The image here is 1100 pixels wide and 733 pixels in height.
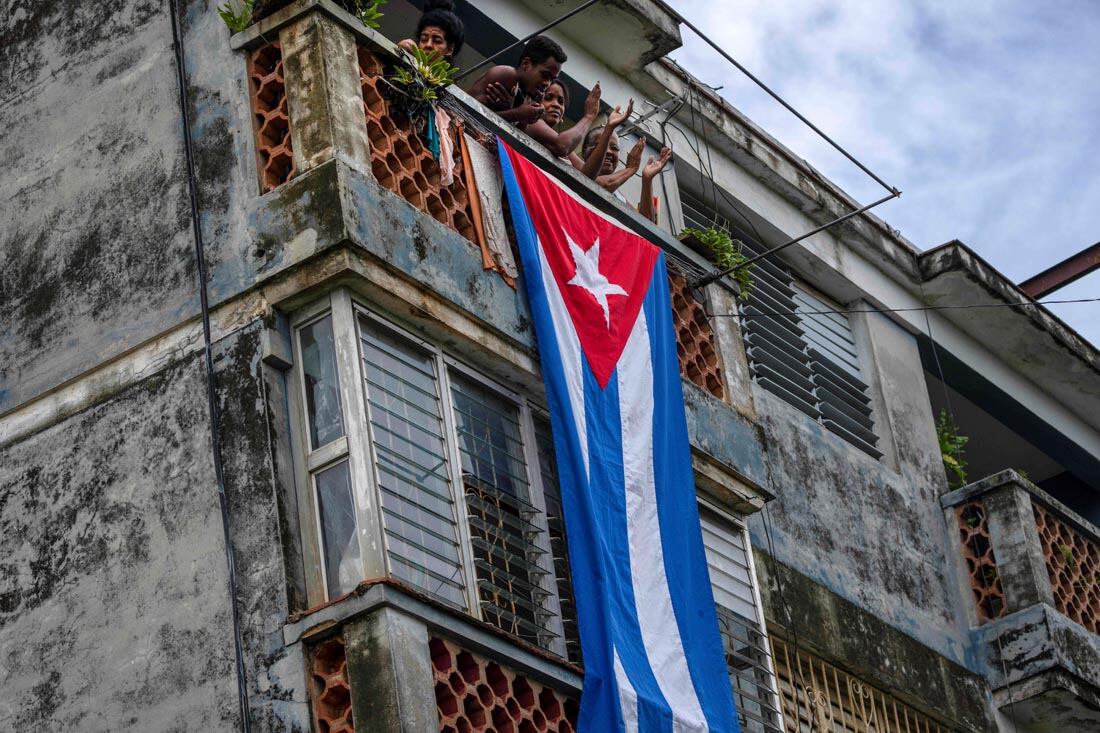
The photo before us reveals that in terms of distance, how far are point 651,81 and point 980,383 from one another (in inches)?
192

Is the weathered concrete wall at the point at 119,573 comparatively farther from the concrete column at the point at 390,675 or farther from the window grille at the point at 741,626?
the window grille at the point at 741,626

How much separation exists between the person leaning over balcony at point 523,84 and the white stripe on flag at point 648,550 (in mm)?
1701

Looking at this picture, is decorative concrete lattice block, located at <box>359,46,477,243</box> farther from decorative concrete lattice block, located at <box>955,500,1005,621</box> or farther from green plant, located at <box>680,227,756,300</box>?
decorative concrete lattice block, located at <box>955,500,1005,621</box>

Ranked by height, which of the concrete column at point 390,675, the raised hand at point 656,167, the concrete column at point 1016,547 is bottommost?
the concrete column at point 390,675

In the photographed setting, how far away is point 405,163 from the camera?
12.3m

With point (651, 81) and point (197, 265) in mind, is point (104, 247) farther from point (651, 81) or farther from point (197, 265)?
point (651, 81)

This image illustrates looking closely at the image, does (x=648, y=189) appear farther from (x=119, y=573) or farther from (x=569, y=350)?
(x=119, y=573)

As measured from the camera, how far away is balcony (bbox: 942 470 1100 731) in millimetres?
16719

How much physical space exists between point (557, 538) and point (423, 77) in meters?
2.81

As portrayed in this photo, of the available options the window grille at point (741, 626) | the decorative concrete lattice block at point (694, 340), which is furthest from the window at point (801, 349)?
the window grille at point (741, 626)

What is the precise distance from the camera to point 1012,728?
16.8 metres

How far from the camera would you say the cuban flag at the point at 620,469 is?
11.4m

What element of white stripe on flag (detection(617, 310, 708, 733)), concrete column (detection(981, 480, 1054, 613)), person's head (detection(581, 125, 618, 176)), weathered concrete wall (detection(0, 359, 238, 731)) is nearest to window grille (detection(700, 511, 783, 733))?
white stripe on flag (detection(617, 310, 708, 733))

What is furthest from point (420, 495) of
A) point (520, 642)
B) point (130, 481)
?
point (130, 481)
